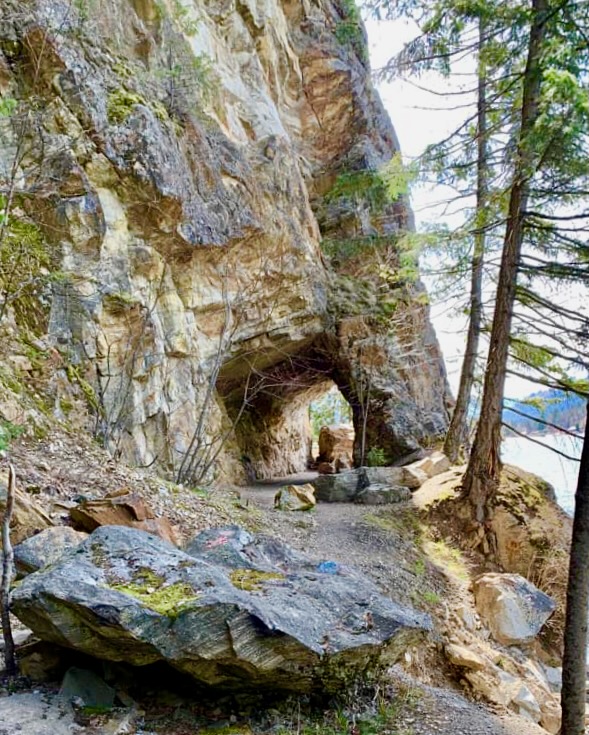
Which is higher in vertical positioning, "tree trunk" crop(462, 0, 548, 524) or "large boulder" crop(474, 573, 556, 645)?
"tree trunk" crop(462, 0, 548, 524)

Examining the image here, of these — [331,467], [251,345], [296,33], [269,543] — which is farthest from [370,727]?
[296,33]

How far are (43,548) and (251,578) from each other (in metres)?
1.23

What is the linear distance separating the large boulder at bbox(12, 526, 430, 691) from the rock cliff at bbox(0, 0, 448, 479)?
251cm

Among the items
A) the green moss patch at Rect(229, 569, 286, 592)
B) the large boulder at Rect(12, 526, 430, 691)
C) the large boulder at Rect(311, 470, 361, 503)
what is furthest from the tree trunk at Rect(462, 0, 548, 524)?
the green moss patch at Rect(229, 569, 286, 592)

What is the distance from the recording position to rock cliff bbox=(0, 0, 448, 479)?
560 centimetres

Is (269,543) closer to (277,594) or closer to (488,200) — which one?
(277,594)

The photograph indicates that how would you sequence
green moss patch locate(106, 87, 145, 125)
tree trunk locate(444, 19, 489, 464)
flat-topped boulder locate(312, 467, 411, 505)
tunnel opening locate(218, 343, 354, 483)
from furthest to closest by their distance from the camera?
1. tunnel opening locate(218, 343, 354, 483)
2. tree trunk locate(444, 19, 489, 464)
3. flat-topped boulder locate(312, 467, 411, 505)
4. green moss patch locate(106, 87, 145, 125)

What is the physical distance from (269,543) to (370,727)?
1.24 metres

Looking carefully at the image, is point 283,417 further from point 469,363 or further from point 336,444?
point 469,363

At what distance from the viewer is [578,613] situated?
3.24m

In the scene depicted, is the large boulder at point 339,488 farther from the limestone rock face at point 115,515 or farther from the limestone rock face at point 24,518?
the limestone rock face at point 24,518

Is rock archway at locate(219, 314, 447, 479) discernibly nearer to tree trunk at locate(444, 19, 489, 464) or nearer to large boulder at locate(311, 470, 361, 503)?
tree trunk at locate(444, 19, 489, 464)

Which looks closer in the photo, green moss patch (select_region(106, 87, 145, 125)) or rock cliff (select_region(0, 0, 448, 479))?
rock cliff (select_region(0, 0, 448, 479))

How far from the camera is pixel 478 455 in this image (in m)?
6.58
